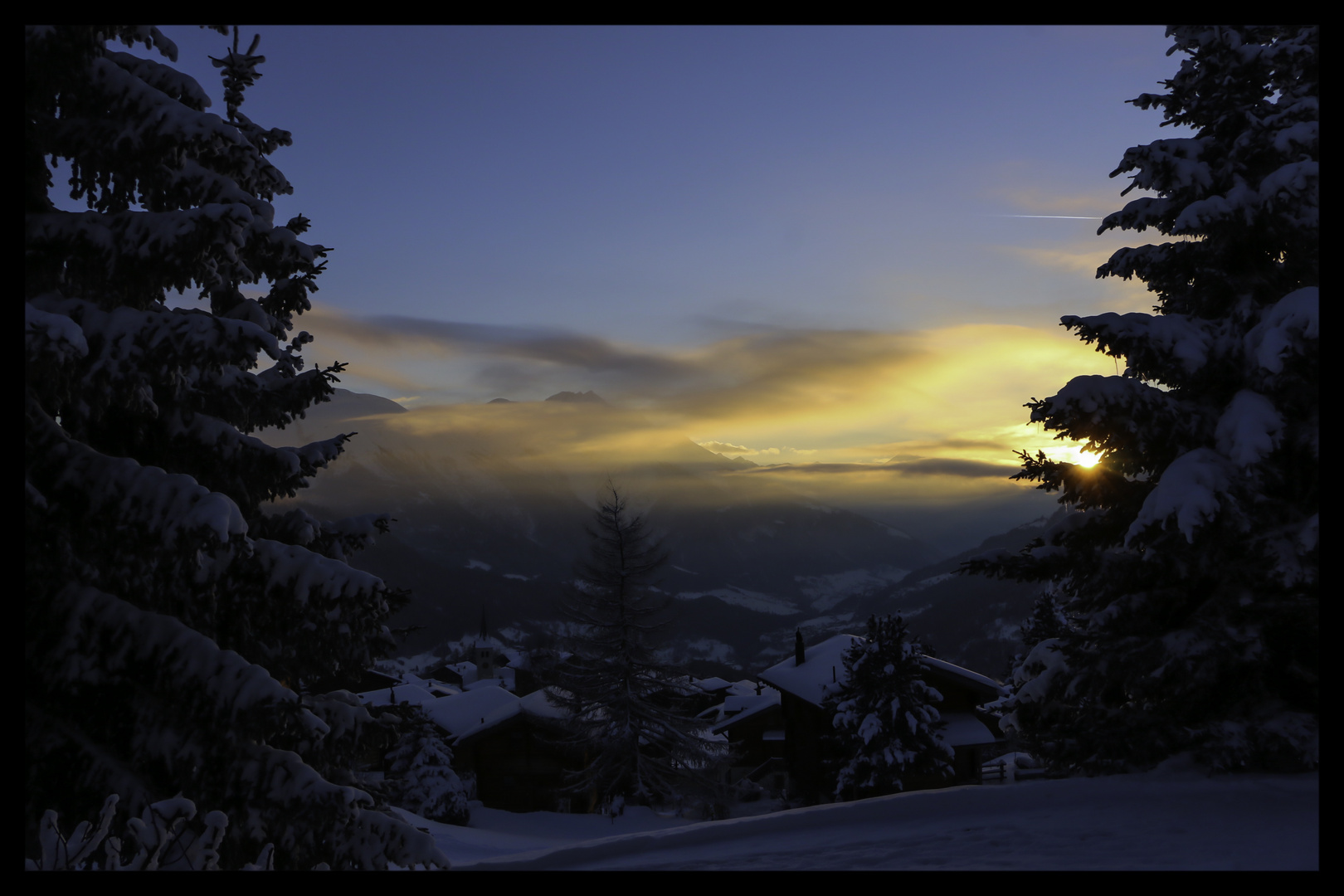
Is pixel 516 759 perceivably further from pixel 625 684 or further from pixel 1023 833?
pixel 1023 833

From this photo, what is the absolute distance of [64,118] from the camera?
8.47 meters

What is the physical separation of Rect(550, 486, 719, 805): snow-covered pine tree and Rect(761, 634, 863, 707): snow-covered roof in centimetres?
485

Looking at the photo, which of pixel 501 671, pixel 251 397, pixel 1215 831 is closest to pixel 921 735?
pixel 1215 831

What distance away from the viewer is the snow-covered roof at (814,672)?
37.6m

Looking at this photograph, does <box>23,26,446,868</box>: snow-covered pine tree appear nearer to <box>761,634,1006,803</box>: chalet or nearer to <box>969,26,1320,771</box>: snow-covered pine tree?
<box>969,26,1320,771</box>: snow-covered pine tree

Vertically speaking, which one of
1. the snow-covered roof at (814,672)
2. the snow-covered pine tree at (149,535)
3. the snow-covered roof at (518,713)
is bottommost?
the snow-covered roof at (518,713)

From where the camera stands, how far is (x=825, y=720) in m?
36.1

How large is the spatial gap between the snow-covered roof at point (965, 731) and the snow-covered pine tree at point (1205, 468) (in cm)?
2550

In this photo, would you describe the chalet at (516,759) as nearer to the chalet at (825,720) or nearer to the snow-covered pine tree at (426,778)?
the snow-covered pine tree at (426,778)

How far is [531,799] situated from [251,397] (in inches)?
1501

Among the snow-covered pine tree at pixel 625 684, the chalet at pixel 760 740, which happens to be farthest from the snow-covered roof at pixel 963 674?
the chalet at pixel 760 740

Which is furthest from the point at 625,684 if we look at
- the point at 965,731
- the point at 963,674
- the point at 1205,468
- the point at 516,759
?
the point at 1205,468

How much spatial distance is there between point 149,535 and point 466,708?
4588 centimetres
